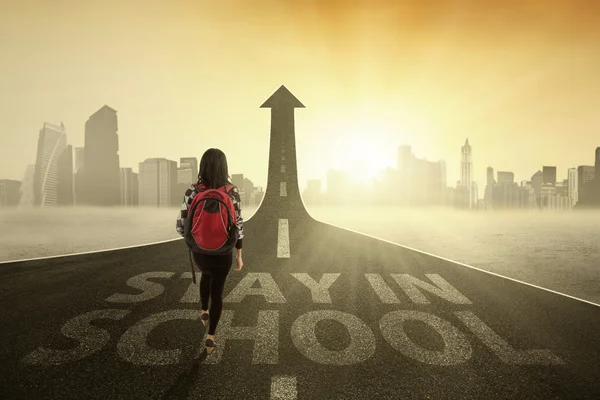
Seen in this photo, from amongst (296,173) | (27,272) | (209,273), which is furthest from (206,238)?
(296,173)

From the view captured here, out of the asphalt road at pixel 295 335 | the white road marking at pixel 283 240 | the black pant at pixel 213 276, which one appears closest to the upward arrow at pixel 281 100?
the white road marking at pixel 283 240

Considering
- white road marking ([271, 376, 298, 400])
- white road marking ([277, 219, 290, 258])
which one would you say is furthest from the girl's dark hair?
white road marking ([277, 219, 290, 258])

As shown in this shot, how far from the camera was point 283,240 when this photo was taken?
15.9 meters

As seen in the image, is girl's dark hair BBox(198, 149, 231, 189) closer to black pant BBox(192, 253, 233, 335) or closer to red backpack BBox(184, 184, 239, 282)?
red backpack BBox(184, 184, 239, 282)

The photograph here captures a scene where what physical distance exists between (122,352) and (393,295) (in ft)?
18.5

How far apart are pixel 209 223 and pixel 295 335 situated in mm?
2601

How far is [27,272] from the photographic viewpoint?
10438 mm

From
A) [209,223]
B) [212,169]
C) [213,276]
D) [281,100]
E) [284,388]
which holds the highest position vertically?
[281,100]

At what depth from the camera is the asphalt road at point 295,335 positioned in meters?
4.92

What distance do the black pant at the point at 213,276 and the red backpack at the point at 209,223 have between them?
0.13 m

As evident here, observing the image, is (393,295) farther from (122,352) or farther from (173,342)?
(122,352)

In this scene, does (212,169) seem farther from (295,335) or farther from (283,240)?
(283,240)

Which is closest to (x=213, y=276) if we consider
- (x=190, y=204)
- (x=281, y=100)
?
(x=190, y=204)

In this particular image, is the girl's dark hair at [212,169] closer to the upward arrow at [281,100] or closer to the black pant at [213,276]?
the black pant at [213,276]
